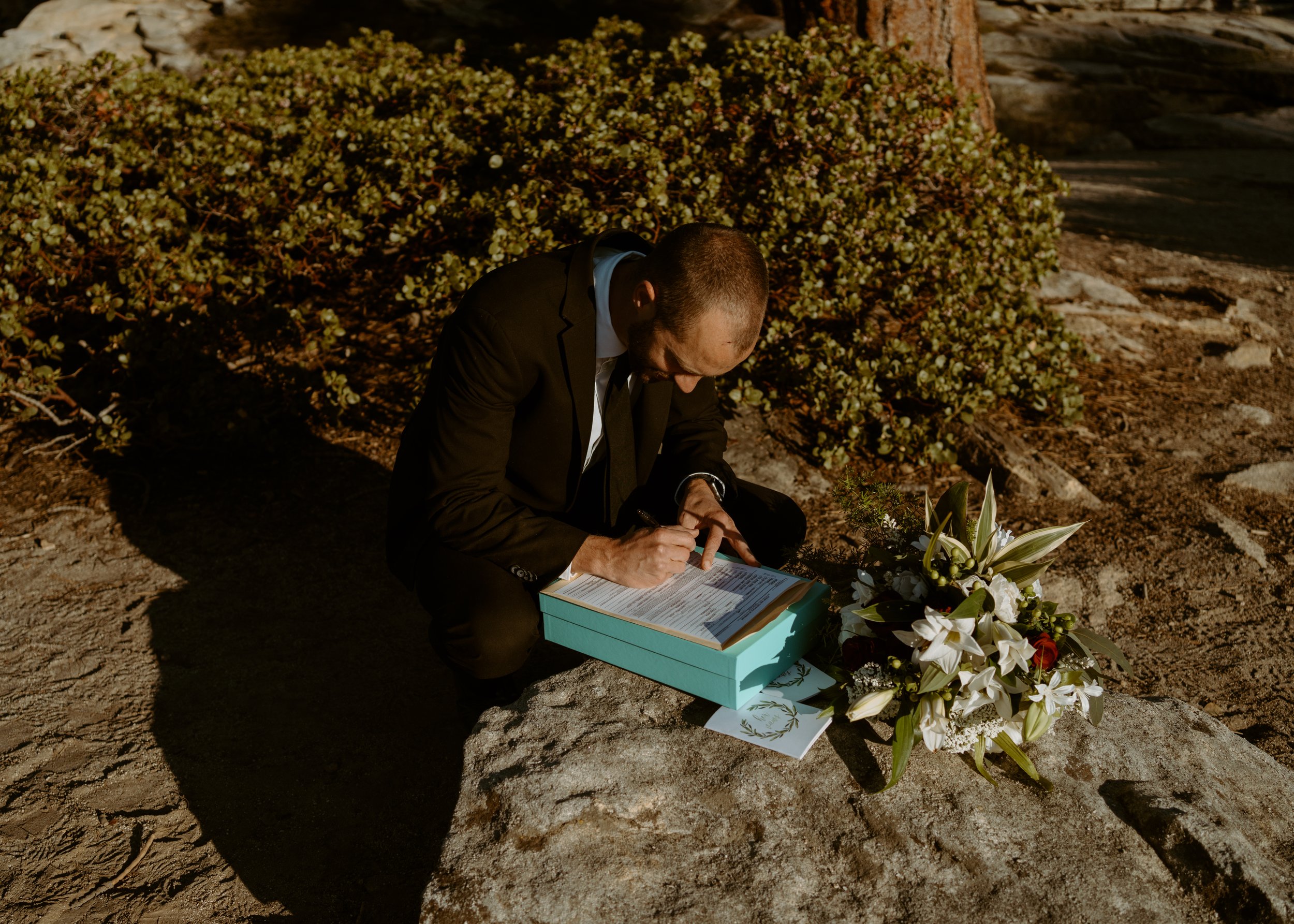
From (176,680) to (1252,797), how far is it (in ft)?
11.5

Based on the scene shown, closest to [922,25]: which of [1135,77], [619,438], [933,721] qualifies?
[619,438]

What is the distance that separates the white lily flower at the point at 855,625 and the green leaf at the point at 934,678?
20 cm

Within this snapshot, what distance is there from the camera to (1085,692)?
2.37 meters

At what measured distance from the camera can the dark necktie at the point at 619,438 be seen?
3197 millimetres

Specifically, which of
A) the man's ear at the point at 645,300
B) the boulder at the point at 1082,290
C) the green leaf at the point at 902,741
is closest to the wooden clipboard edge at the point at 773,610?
the green leaf at the point at 902,741

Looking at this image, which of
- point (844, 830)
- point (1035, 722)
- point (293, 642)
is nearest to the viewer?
point (844, 830)

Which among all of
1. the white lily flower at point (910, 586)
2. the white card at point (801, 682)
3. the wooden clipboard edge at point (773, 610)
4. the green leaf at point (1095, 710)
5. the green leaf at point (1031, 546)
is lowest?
the green leaf at point (1095, 710)

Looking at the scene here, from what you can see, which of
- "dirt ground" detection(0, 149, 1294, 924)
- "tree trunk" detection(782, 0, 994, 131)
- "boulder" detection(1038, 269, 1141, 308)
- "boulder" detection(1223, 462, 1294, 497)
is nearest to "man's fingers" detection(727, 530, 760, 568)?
"dirt ground" detection(0, 149, 1294, 924)

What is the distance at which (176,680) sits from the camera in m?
3.67

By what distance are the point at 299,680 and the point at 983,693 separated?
2567 mm

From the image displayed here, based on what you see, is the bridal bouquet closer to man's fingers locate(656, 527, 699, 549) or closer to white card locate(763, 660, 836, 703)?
white card locate(763, 660, 836, 703)

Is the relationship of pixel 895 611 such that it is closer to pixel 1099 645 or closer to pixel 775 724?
pixel 775 724

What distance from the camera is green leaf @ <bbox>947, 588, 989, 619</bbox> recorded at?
88.1 inches

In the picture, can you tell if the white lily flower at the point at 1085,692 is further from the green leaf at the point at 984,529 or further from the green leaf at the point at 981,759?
the green leaf at the point at 984,529
